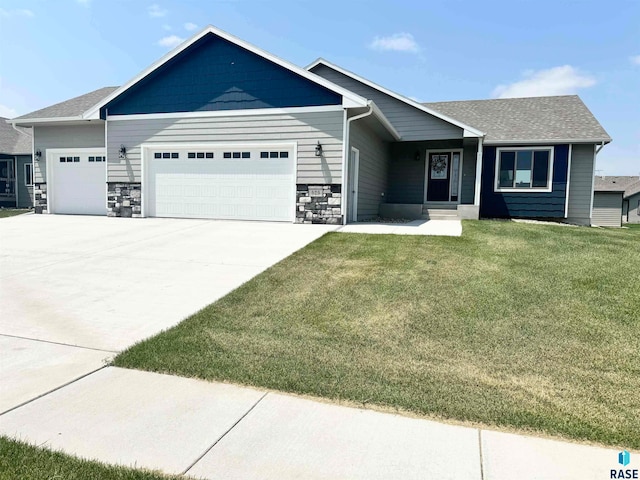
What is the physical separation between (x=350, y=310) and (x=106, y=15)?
10.2 m

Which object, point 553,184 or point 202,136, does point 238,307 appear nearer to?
point 202,136

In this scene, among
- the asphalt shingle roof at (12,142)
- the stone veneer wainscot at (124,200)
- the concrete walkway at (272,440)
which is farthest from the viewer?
the asphalt shingle roof at (12,142)

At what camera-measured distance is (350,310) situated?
203 inches

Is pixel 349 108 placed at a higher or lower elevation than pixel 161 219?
higher

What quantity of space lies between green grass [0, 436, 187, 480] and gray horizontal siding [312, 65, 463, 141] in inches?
574

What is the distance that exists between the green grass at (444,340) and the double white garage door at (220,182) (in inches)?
207

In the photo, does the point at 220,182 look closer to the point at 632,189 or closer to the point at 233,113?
the point at 233,113

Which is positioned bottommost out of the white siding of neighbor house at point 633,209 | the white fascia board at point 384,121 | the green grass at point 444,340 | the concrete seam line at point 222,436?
the concrete seam line at point 222,436

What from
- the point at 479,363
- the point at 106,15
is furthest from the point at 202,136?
the point at 479,363

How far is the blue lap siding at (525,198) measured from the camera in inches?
592

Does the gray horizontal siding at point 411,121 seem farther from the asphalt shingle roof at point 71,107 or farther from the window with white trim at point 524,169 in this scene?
the asphalt shingle roof at point 71,107

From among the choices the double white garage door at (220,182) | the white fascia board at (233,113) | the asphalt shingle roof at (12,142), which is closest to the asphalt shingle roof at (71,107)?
the white fascia board at (233,113)

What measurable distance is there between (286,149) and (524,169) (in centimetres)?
926

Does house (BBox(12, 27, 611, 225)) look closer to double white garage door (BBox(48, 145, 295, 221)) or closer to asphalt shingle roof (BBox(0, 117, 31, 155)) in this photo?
double white garage door (BBox(48, 145, 295, 221))
